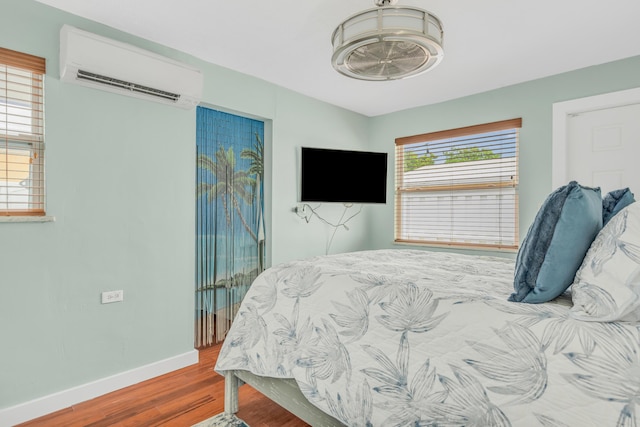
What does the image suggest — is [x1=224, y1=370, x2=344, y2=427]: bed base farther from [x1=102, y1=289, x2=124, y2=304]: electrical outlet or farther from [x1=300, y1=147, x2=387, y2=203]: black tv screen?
[x1=300, y1=147, x2=387, y2=203]: black tv screen

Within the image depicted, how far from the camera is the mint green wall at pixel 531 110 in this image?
2.83 metres

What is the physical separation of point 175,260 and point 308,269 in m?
1.36

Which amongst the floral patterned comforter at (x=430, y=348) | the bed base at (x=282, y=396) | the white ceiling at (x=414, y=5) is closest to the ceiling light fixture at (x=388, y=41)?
the white ceiling at (x=414, y=5)

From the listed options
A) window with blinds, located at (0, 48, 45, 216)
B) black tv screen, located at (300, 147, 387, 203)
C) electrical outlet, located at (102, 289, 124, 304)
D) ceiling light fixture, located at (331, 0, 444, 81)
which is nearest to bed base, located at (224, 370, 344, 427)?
electrical outlet, located at (102, 289, 124, 304)

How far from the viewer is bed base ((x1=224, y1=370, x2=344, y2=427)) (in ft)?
5.11

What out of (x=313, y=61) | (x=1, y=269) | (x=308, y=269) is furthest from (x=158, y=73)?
(x=308, y=269)

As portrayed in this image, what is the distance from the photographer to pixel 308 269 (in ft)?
6.01

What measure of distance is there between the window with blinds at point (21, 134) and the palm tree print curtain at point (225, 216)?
1.09 metres

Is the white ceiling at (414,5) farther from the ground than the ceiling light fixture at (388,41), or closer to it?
farther from the ground

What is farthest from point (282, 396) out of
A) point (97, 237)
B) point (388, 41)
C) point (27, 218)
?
point (388, 41)

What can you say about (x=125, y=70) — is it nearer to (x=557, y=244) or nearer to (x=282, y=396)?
(x=282, y=396)

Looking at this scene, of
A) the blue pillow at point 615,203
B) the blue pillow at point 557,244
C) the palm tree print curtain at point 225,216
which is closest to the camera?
the blue pillow at point 557,244

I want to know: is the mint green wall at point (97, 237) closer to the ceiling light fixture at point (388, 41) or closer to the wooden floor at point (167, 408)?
the wooden floor at point (167, 408)

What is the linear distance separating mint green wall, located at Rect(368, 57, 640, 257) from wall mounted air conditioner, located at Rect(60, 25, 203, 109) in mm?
2491
